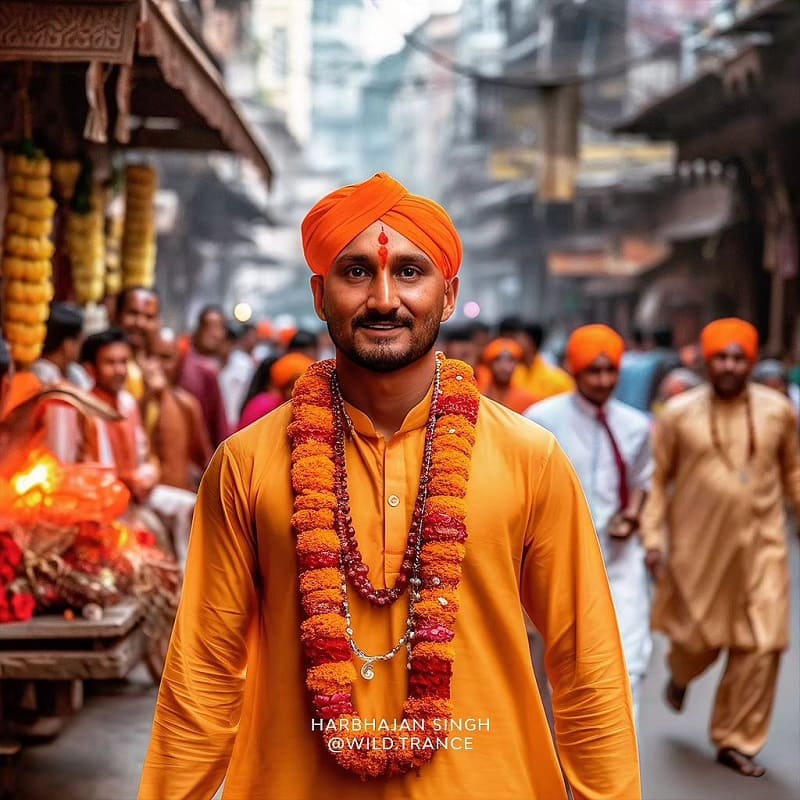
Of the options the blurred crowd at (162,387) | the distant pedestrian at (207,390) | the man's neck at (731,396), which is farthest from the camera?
the distant pedestrian at (207,390)

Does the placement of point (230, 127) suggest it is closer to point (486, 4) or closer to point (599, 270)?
point (599, 270)

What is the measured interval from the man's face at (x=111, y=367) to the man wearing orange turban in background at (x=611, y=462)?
7.33 ft

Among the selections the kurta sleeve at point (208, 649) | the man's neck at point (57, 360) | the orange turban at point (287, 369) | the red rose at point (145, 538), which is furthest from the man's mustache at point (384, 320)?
the man's neck at point (57, 360)

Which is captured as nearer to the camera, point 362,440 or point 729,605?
point 362,440

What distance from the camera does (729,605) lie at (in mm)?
7176

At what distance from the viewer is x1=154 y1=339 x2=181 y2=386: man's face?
412 inches

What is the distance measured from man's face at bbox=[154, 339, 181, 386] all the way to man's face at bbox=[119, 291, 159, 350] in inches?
46.8

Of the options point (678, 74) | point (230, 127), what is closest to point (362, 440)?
point (230, 127)

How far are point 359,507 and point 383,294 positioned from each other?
484 millimetres

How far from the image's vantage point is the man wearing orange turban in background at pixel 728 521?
7.02 meters

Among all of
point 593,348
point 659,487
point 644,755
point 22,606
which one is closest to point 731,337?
point 659,487

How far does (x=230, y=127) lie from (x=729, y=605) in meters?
4.22

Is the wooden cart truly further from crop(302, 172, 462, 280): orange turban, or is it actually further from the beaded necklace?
the beaded necklace

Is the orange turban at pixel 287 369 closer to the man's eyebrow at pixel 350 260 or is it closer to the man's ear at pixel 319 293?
the man's ear at pixel 319 293
